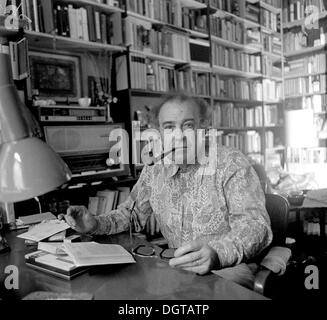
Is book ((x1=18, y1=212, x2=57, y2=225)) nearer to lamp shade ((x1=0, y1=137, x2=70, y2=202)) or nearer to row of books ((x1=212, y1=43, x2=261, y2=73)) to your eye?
lamp shade ((x1=0, y1=137, x2=70, y2=202))

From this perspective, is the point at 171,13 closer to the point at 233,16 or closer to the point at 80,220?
the point at 233,16

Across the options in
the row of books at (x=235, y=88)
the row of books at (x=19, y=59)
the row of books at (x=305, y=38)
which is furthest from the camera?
the row of books at (x=305, y=38)

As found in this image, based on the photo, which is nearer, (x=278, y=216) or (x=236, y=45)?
(x=278, y=216)

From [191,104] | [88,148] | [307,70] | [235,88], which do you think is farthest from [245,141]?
[191,104]

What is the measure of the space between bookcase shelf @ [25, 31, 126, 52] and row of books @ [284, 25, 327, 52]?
9.21 ft

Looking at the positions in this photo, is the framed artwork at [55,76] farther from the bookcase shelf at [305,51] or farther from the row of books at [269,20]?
the bookcase shelf at [305,51]

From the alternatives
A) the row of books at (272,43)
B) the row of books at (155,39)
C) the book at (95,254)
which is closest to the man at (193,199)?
the book at (95,254)

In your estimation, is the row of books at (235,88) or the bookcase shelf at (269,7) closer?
the row of books at (235,88)

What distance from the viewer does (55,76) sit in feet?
7.95

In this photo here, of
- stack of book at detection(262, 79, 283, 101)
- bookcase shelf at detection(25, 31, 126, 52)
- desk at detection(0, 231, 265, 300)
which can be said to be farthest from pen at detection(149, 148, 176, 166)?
stack of book at detection(262, 79, 283, 101)

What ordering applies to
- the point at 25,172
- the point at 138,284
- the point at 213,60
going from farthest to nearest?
1. the point at 213,60
2. the point at 138,284
3. the point at 25,172

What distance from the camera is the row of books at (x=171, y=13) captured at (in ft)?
8.59

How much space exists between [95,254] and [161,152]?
613mm

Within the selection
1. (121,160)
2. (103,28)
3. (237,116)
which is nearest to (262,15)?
(237,116)
